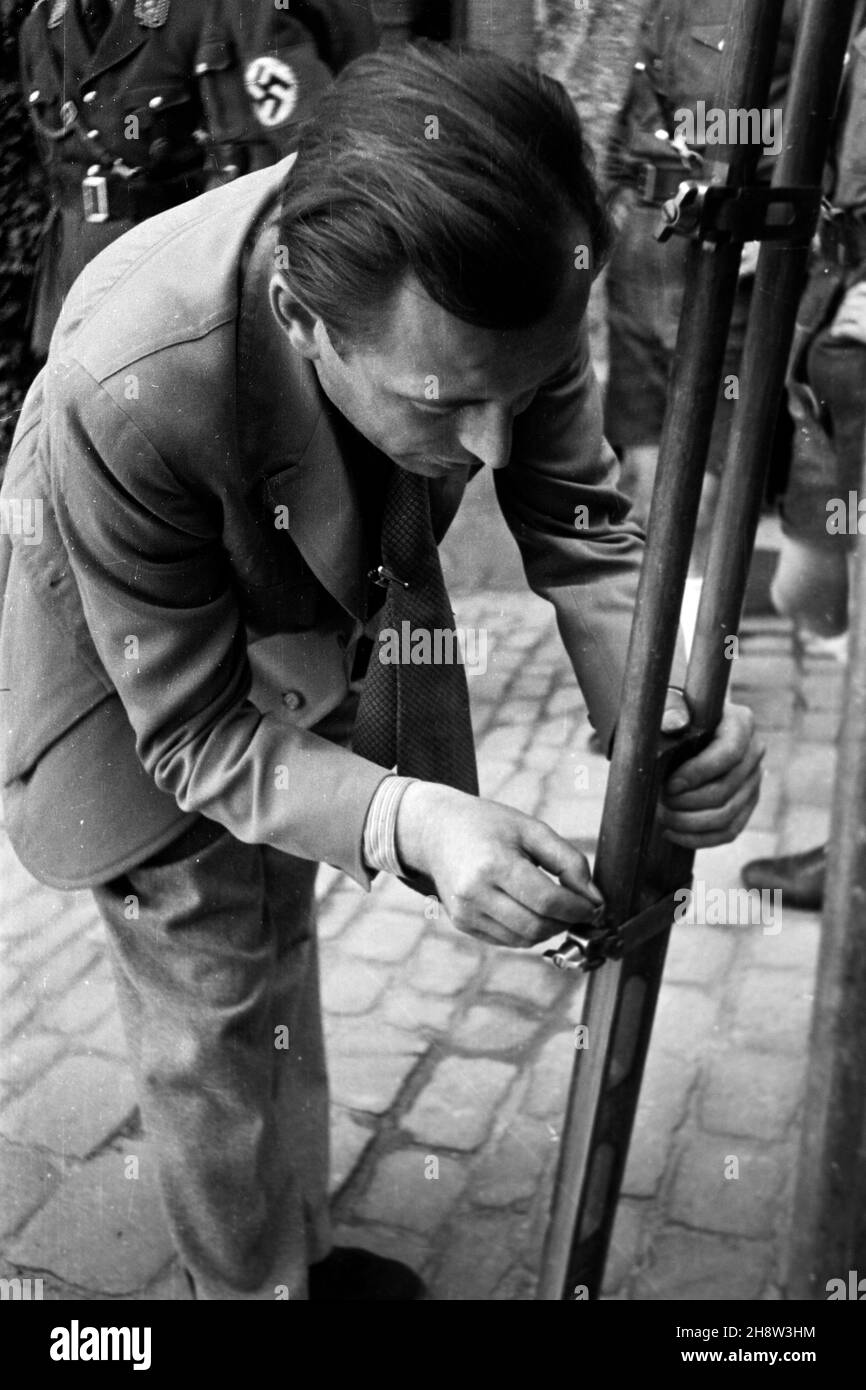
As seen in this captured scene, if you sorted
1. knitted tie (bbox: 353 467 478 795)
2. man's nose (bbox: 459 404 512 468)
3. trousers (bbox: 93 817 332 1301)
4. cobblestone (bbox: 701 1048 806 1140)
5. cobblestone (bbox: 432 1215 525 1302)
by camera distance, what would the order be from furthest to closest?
cobblestone (bbox: 701 1048 806 1140) < cobblestone (bbox: 432 1215 525 1302) < trousers (bbox: 93 817 332 1301) < knitted tie (bbox: 353 467 478 795) < man's nose (bbox: 459 404 512 468)

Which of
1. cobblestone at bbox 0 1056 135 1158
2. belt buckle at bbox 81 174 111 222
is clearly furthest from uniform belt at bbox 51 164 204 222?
cobblestone at bbox 0 1056 135 1158

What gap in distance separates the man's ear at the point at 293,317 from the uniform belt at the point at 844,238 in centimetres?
131

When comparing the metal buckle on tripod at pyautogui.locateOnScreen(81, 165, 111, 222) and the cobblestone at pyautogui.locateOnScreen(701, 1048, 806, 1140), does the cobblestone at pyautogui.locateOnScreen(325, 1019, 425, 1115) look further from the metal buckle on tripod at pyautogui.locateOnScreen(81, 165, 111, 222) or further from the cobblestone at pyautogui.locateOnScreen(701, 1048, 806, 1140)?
the metal buckle on tripod at pyautogui.locateOnScreen(81, 165, 111, 222)

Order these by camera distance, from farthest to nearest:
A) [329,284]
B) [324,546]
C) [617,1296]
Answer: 1. [617,1296]
2. [324,546]
3. [329,284]

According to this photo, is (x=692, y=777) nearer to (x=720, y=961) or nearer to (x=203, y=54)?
(x=203, y=54)

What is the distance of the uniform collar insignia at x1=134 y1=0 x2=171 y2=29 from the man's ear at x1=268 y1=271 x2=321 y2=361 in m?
0.49

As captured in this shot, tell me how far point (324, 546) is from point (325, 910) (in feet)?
4.65

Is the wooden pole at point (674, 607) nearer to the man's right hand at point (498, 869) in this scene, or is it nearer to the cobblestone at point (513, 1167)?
the man's right hand at point (498, 869)

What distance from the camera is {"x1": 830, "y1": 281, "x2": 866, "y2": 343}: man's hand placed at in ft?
8.14

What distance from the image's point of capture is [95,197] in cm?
175

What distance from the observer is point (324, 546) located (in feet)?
4.95

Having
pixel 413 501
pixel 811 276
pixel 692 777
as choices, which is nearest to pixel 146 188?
pixel 413 501

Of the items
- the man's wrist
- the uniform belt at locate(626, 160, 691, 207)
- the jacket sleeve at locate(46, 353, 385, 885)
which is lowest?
the man's wrist

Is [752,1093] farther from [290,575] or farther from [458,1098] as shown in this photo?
[290,575]
